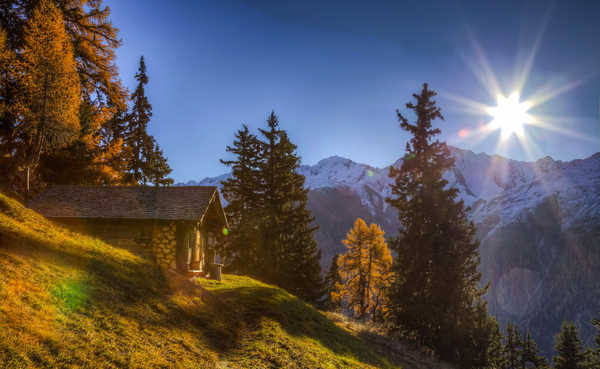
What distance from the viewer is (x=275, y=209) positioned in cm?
2897

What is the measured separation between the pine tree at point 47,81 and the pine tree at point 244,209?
540 inches

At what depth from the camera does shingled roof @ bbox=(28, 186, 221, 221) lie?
17.6 metres

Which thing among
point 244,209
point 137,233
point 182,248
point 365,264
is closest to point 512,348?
point 365,264

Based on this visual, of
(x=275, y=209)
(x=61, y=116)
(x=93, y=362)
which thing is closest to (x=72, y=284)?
(x=93, y=362)

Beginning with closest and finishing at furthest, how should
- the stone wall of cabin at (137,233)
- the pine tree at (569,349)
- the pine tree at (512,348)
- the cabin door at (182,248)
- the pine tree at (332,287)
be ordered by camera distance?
the stone wall of cabin at (137,233)
the cabin door at (182,248)
the pine tree at (569,349)
the pine tree at (332,287)
the pine tree at (512,348)

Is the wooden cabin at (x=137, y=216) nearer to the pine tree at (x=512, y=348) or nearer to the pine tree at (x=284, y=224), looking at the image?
the pine tree at (x=284, y=224)

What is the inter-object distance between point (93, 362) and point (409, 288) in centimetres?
2026

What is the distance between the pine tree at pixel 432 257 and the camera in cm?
1984

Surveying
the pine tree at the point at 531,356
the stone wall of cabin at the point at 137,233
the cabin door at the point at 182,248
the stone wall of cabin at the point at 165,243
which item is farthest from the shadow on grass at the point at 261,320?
the pine tree at the point at 531,356

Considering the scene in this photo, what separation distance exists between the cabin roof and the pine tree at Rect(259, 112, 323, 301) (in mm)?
8912

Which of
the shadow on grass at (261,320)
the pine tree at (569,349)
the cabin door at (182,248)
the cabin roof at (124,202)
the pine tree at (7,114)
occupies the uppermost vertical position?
the pine tree at (7,114)

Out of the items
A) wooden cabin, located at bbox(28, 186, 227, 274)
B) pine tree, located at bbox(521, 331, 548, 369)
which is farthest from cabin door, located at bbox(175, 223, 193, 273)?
pine tree, located at bbox(521, 331, 548, 369)

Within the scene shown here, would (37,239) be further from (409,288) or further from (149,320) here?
(409,288)

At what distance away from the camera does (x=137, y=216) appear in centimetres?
1742
